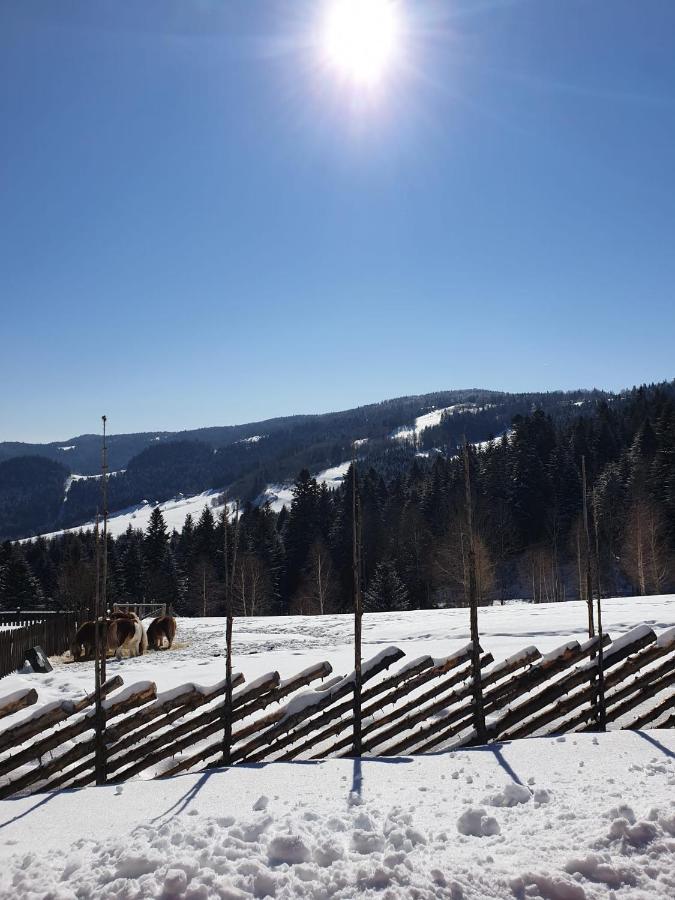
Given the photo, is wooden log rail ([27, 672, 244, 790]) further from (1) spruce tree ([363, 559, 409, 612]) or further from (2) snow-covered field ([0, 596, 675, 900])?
(1) spruce tree ([363, 559, 409, 612])

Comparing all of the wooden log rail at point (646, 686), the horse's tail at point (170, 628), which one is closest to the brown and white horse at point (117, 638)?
the horse's tail at point (170, 628)

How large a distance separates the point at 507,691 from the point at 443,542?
41468mm

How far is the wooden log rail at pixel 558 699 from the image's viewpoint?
7.07 metres

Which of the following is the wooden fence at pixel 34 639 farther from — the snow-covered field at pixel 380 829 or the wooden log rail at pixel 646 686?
the wooden log rail at pixel 646 686

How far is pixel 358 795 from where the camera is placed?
5.32 metres

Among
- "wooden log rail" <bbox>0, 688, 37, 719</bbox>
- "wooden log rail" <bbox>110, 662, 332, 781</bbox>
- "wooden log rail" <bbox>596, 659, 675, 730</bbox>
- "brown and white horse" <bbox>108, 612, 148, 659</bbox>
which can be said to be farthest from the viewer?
"brown and white horse" <bbox>108, 612, 148, 659</bbox>

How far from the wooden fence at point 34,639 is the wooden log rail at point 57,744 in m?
10.2

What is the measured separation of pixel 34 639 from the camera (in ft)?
56.1

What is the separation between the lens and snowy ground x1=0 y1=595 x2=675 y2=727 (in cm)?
1298

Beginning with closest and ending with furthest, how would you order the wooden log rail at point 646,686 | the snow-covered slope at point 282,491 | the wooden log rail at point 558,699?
1. the wooden log rail at point 558,699
2. the wooden log rail at point 646,686
3. the snow-covered slope at point 282,491

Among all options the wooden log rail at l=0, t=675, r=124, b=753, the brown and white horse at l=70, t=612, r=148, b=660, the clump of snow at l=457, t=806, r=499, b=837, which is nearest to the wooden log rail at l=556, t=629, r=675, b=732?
the clump of snow at l=457, t=806, r=499, b=837

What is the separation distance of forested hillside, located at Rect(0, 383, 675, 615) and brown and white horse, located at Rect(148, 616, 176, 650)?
690 inches

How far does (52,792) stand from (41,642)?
13.3 meters

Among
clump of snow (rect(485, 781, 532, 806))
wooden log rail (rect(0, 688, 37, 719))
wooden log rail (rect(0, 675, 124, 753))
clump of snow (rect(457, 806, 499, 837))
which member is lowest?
clump of snow (rect(485, 781, 532, 806))
